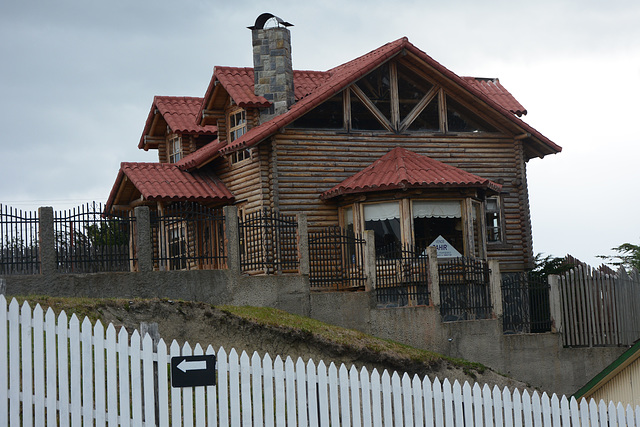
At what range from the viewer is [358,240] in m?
18.9

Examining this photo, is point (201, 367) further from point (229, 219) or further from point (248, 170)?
point (248, 170)

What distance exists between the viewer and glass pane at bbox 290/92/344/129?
2366 cm

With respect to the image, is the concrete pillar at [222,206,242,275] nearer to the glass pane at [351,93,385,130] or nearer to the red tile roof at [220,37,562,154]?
the red tile roof at [220,37,562,154]

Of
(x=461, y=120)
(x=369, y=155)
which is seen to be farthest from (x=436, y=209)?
(x=461, y=120)

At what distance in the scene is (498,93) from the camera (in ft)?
94.0

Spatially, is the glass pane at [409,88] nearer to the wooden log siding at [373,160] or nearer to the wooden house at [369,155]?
the wooden house at [369,155]

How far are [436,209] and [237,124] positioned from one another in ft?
21.5

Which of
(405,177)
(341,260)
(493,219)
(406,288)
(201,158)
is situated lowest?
(406,288)

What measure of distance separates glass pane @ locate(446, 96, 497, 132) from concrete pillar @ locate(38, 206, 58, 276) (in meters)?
12.3

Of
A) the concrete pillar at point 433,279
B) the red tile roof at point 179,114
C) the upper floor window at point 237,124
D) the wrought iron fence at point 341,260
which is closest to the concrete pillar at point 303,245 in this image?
the wrought iron fence at point 341,260

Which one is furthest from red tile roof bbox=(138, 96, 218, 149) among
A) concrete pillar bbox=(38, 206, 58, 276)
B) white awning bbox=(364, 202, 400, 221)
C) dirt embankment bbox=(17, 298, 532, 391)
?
dirt embankment bbox=(17, 298, 532, 391)

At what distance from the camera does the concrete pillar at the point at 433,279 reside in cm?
1859

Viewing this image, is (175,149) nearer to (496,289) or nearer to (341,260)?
(341,260)

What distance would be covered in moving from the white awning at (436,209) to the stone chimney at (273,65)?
188 inches
